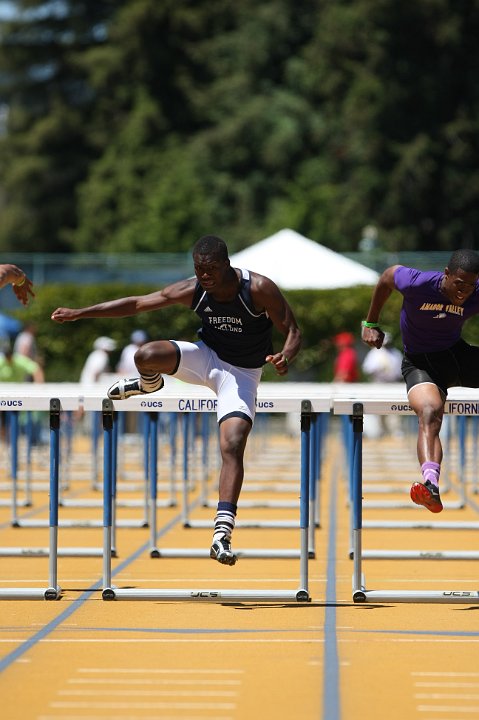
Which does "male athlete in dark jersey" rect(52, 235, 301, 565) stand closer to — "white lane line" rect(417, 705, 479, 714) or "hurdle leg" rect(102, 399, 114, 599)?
"hurdle leg" rect(102, 399, 114, 599)

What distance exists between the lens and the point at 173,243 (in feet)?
167

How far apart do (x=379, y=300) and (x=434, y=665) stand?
9.73 feet

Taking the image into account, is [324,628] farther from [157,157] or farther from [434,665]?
[157,157]

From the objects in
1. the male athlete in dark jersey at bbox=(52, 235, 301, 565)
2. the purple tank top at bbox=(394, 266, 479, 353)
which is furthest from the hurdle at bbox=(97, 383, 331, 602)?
the purple tank top at bbox=(394, 266, 479, 353)

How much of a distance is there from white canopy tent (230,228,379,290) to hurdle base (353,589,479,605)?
14097 millimetres

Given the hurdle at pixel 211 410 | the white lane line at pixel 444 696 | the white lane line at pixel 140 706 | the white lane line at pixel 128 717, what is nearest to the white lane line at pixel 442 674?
the white lane line at pixel 444 696

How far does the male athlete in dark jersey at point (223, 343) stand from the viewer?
8.37 m

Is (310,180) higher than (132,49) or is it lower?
lower

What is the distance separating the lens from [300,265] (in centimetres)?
2314

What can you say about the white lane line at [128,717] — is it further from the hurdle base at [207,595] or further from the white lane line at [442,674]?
the hurdle base at [207,595]

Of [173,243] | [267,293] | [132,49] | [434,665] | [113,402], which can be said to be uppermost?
[132,49]

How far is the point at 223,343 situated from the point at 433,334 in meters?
1.29

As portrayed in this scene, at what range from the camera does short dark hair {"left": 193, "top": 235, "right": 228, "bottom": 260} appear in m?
8.34

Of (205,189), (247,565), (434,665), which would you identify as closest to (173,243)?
(205,189)
